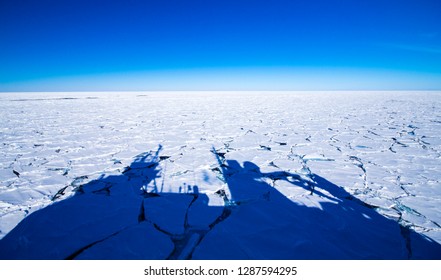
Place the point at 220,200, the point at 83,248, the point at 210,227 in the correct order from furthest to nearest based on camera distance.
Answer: the point at 220,200, the point at 210,227, the point at 83,248

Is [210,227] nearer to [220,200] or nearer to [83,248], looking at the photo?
[220,200]

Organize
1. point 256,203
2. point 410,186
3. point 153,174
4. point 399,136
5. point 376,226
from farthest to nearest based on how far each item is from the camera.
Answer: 1. point 399,136
2. point 153,174
3. point 410,186
4. point 256,203
5. point 376,226

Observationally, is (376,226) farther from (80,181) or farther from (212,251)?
(80,181)

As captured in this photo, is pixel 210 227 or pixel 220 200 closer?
pixel 210 227

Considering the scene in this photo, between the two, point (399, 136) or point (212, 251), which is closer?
point (212, 251)

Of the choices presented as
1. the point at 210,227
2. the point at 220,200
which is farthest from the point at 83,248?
the point at 220,200

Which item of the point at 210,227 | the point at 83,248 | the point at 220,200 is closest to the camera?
the point at 83,248
